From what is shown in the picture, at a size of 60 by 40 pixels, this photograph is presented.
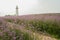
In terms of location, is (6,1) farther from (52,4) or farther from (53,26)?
(53,26)

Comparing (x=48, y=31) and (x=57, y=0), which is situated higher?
(x=57, y=0)

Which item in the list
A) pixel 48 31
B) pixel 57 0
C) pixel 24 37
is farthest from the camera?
pixel 57 0

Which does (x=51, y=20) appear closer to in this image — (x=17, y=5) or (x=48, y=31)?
(x=48, y=31)

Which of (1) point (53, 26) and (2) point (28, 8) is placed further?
(2) point (28, 8)

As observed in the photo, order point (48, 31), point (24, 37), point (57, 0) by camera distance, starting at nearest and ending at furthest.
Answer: point (24, 37) < point (48, 31) < point (57, 0)

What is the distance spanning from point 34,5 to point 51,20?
2883 millimetres

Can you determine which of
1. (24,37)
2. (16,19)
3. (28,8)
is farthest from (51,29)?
(28,8)

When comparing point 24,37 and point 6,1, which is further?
point 6,1

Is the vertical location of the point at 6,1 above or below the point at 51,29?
above

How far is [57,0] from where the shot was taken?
40.0ft

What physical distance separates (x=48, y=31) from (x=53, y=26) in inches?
12.0

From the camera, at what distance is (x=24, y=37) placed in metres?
6.99

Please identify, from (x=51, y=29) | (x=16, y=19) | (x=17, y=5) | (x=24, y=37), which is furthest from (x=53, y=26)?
(x=17, y=5)

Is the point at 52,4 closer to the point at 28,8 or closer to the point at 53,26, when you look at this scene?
the point at 28,8
